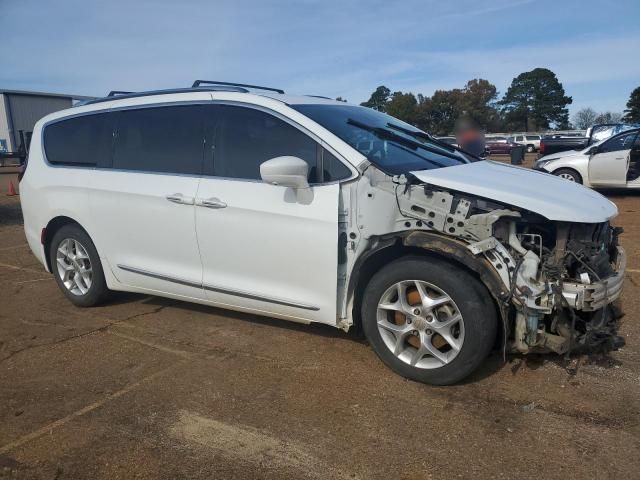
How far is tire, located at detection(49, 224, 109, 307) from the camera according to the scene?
16.1ft

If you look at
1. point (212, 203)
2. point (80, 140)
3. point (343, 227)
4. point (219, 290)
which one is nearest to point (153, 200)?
point (212, 203)

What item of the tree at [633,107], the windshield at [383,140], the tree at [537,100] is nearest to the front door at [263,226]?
the windshield at [383,140]

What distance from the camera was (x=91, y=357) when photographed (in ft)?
13.2

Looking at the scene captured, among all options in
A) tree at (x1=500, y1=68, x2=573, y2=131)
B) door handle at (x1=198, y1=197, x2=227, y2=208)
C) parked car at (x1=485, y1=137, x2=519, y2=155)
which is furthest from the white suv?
tree at (x1=500, y1=68, x2=573, y2=131)

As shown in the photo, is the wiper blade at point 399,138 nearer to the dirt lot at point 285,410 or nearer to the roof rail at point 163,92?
the roof rail at point 163,92

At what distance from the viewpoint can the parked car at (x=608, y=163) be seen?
1135 cm

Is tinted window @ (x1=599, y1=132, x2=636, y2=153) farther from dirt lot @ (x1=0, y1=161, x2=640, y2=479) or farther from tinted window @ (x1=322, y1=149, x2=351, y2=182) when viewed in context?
tinted window @ (x1=322, y1=149, x2=351, y2=182)

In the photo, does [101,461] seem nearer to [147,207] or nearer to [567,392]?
[147,207]

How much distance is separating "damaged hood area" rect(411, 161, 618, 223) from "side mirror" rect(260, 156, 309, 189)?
0.72 m

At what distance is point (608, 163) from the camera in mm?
11570

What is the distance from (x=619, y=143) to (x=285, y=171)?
10783 millimetres

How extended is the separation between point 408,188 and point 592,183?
10296mm

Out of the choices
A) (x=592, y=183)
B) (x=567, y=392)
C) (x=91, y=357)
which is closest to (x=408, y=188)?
(x=567, y=392)

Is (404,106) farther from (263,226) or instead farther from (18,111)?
(263,226)
